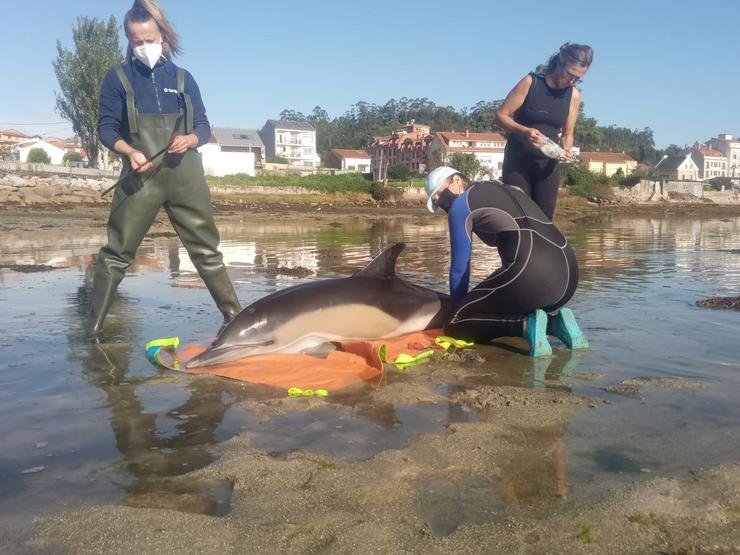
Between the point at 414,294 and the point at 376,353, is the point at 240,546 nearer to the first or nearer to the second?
the point at 376,353

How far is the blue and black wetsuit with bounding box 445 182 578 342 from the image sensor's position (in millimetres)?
4723

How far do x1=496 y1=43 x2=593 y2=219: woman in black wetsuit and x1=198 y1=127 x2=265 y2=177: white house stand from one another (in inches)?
2397

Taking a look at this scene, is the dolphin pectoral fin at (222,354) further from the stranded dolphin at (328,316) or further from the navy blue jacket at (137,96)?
the navy blue jacket at (137,96)

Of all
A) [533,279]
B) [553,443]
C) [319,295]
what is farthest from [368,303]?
[553,443]

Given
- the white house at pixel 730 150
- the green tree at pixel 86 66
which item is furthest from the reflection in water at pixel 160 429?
the white house at pixel 730 150

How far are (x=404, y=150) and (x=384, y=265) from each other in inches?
3467

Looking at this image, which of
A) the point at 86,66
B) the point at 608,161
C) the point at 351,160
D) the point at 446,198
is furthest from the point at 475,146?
the point at 446,198

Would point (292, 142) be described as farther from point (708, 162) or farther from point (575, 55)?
point (575, 55)

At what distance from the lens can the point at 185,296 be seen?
299 inches

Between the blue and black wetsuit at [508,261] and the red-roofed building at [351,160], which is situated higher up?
the red-roofed building at [351,160]

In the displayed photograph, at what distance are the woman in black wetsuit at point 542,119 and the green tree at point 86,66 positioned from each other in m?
56.1

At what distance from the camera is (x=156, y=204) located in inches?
206

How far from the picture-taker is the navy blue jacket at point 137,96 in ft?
16.6

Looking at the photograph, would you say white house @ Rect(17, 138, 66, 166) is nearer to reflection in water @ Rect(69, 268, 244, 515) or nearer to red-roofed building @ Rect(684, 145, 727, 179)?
reflection in water @ Rect(69, 268, 244, 515)
